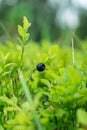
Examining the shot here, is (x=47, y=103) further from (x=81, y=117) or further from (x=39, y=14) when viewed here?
(x=39, y=14)

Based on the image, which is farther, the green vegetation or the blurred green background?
the blurred green background

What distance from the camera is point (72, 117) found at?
1.00 m

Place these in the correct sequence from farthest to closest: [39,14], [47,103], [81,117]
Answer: [39,14] → [47,103] → [81,117]

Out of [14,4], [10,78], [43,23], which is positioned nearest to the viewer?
[10,78]

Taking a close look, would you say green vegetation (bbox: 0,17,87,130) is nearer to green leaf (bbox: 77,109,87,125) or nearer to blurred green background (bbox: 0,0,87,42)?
green leaf (bbox: 77,109,87,125)

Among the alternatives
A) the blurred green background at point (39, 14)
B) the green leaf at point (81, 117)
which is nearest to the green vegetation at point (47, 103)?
the green leaf at point (81, 117)

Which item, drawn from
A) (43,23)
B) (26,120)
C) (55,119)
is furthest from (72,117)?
(43,23)

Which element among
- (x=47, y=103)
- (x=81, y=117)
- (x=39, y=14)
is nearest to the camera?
(x=81, y=117)

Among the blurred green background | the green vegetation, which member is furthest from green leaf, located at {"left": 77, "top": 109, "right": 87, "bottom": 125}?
the blurred green background

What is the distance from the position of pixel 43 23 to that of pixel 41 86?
5392mm

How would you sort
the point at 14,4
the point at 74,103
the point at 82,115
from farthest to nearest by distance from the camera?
the point at 14,4
the point at 74,103
the point at 82,115

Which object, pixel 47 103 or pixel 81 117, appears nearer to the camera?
pixel 81 117

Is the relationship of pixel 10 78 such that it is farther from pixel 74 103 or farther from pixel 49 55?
pixel 74 103

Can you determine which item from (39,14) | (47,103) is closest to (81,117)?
(47,103)
